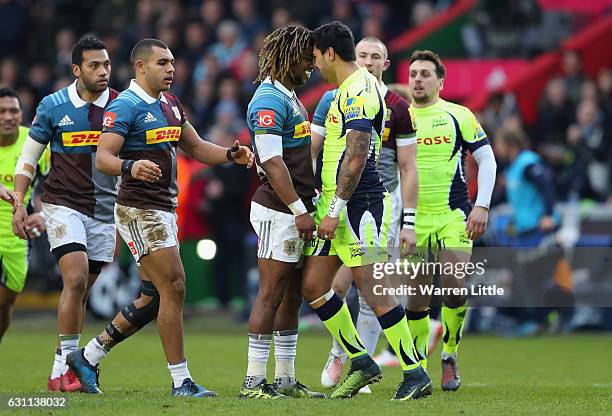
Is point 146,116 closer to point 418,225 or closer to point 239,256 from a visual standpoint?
point 418,225

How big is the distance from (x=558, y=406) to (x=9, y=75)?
Answer: 1604 centimetres

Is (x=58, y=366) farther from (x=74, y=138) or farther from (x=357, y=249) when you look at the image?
(x=357, y=249)

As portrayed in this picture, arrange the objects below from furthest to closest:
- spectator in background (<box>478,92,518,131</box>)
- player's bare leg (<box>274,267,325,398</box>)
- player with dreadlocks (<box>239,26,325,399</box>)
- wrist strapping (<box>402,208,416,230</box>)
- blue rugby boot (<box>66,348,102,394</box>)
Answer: spectator in background (<box>478,92,518,131</box>)
wrist strapping (<box>402,208,416,230</box>)
blue rugby boot (<box>66,348,102,394</box>)
player's bare leg (<box>274,267,325,398</box>)
player with dreadlocks (<box>239,26,325,399</box>)

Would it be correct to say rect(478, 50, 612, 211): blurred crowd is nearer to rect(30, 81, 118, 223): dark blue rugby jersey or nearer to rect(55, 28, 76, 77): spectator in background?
rect(30, 81, 118, 223): dark blue rugby jersey

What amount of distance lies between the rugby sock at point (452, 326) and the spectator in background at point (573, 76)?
9420mm

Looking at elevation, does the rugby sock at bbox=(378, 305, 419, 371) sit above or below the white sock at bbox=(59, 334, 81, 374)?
above

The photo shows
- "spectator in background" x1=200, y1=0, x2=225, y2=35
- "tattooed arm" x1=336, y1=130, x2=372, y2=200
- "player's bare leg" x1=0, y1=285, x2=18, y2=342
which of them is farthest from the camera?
"spectator in background" x1=200, y1=0, x2=225, y2=35

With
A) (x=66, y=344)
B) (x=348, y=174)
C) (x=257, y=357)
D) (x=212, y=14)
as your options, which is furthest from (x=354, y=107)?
(x=212, y=14)

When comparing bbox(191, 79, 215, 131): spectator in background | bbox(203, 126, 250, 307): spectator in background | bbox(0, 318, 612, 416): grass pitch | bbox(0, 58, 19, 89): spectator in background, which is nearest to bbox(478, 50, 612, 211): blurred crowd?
bbox(0, 318, 612, 416): grass pitch

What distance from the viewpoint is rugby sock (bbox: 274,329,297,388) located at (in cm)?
930

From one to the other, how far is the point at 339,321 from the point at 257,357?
2.14ft

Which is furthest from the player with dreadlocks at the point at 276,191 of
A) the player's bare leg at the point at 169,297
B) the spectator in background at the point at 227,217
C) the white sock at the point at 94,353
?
the spectator in background at the point at 227,217

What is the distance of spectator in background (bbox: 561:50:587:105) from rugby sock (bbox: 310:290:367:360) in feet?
36.5

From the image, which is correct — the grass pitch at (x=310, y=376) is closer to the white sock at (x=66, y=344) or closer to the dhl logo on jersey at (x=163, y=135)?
the white sock at (x=66, y=344)
